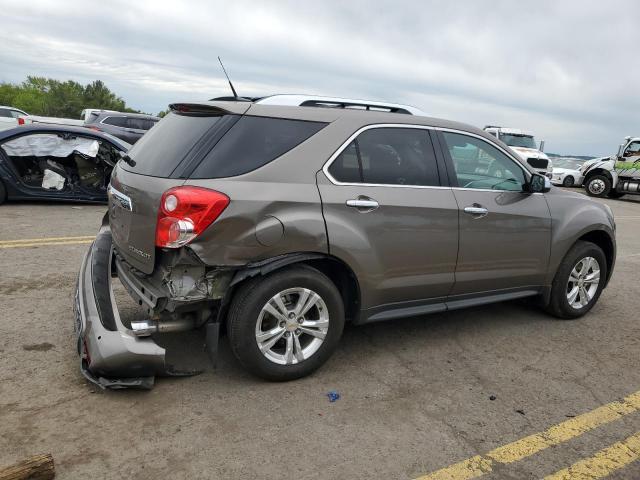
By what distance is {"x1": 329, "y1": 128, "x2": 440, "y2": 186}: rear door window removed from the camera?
11.5 ft

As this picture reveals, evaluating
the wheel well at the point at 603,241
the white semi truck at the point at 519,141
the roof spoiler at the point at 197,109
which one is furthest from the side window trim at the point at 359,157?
the white semi truck at the point at 519,141

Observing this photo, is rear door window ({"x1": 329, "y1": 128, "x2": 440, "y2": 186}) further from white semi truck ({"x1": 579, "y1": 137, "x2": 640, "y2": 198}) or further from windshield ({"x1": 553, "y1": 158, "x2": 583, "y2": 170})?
windshield ({"x1": 553, "y1": 158, "x2": 583, "y2": 170})

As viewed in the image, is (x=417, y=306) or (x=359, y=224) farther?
(x=417, y=306)

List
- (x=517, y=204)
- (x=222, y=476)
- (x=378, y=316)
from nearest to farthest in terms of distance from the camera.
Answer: (x=222, y=476)
(x=378, y=316)
(x=517, y=204)

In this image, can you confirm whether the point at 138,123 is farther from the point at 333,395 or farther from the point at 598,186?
the point at 333,395

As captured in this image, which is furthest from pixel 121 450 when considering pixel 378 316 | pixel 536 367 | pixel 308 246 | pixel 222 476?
pixel 536 367

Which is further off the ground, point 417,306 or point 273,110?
point 273,110

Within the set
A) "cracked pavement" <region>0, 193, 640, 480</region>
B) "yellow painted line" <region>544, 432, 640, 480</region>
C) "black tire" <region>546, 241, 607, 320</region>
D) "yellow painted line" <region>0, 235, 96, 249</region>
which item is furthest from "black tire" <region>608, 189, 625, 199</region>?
"yellow painted line" <region>544, 432, 640, 480</region>

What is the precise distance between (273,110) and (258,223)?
2.57ft

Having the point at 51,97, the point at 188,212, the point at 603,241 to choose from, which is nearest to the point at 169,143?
the point at 188,212

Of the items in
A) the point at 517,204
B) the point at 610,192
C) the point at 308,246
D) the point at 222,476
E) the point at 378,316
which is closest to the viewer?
the point at 222,476

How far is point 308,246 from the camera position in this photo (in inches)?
128

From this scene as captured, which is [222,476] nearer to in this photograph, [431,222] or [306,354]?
[306,354]

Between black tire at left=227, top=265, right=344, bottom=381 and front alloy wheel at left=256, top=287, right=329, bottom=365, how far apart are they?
Result: 0.03 meters
